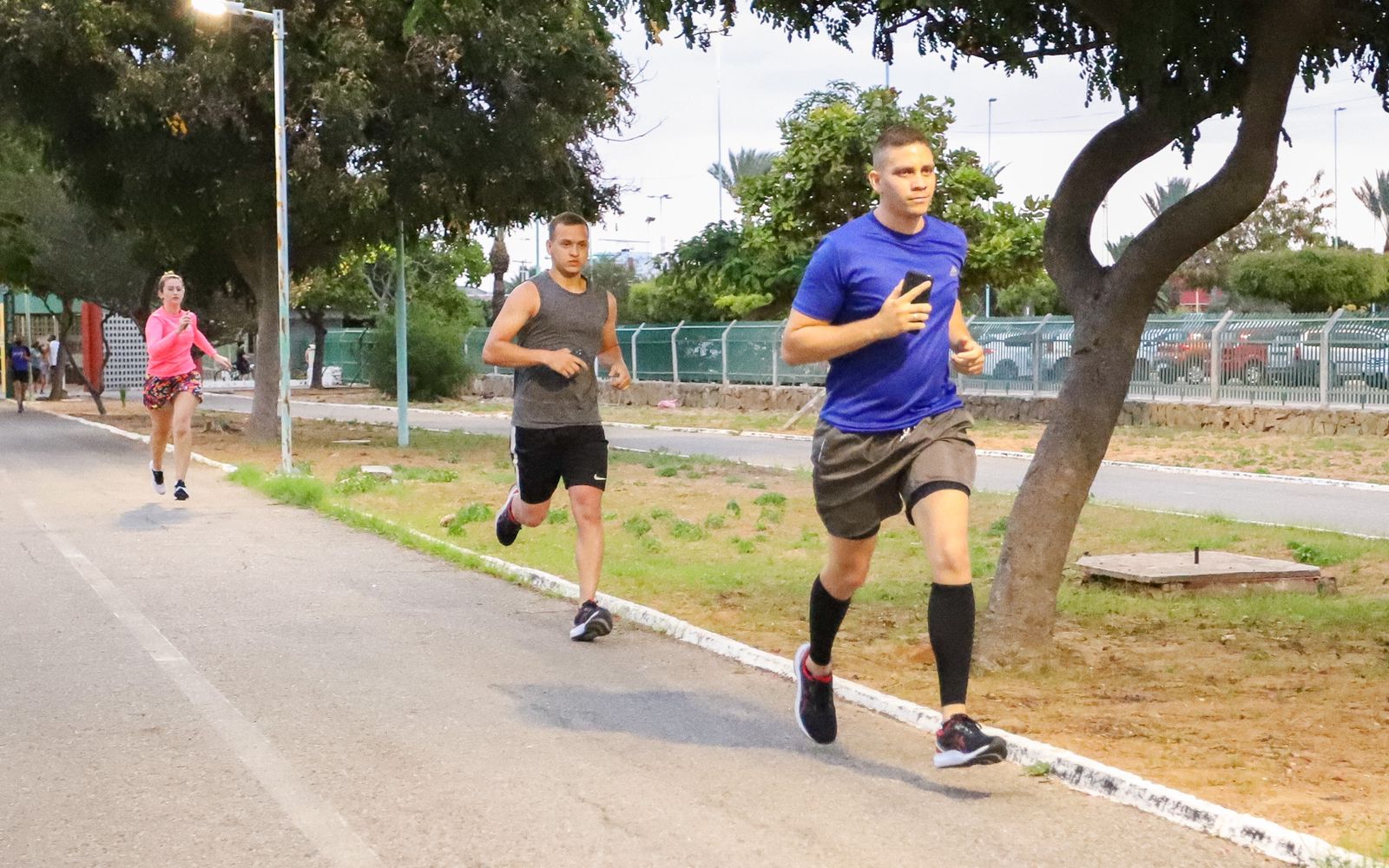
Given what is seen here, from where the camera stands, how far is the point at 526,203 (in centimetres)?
2383

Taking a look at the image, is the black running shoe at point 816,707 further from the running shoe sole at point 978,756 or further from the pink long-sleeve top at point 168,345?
the pink long-sleeve top at point 168,345

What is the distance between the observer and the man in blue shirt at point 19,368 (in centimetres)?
3994

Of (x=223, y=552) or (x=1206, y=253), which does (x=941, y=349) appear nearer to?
(x=223, y=552)

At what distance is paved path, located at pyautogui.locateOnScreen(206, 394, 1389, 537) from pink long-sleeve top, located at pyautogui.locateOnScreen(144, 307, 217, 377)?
272 inches

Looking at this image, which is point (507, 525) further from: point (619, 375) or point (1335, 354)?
point (1335, 354)

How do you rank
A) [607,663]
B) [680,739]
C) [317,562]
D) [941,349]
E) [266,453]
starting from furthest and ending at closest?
[266,453], [317,562], [607,663], [680,739], [941,349]

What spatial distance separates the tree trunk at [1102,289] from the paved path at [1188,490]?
208 inches


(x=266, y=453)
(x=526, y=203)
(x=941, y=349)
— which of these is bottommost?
(x=266, y=453)

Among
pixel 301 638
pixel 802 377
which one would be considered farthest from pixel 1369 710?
pixel 802 377

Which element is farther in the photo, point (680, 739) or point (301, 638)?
point (301, 638)

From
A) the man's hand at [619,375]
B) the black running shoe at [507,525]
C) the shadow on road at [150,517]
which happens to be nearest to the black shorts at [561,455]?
the man's hand at [619,375]

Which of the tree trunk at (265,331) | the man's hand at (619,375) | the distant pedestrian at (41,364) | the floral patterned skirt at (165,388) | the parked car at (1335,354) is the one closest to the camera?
the man's hand at (619,375)

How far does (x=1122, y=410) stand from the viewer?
2367 centimetres

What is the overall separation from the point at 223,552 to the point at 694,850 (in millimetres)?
7713
